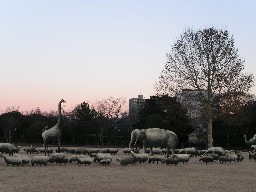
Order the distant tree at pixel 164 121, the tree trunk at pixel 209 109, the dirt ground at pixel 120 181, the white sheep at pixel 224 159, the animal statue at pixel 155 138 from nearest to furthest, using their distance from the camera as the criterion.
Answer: the dirt ground at pixel 120 181 → the white sheep at pixel 224 159 → the animal statue at pixel 155 138 → the tree trunk at pixel 209 109 → the distant tree at pixel 164 121

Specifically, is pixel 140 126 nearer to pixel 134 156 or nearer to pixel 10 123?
pixel 10 123

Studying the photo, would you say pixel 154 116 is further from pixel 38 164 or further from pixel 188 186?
pixel 188 186

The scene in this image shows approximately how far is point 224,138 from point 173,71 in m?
20.9

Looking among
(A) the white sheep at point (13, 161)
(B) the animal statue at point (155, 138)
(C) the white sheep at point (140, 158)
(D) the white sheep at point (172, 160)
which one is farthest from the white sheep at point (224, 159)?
(A) the white sheep at point (13, 161)

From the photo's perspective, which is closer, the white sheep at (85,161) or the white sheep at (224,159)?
the white sheep at (85,161)

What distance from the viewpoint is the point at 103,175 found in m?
22.2

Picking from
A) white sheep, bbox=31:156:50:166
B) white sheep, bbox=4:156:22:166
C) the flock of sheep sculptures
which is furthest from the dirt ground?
the flock of sheep sculptures

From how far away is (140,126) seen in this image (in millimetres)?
69500

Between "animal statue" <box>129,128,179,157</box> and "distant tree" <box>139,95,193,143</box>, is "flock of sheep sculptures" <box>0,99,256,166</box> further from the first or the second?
"distant tree" <box>139,95,193,143</box>

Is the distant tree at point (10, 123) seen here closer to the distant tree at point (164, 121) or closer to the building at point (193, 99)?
the distant tree at point (164, 121)

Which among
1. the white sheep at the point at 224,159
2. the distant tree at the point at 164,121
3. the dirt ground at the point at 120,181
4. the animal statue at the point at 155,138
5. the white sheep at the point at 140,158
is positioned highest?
the distant tree at the point at 164,121

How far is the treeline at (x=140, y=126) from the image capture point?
171 ft

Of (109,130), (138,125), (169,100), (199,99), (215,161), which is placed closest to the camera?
(215,161)

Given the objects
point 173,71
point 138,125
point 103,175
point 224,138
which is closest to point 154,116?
point 138,125
